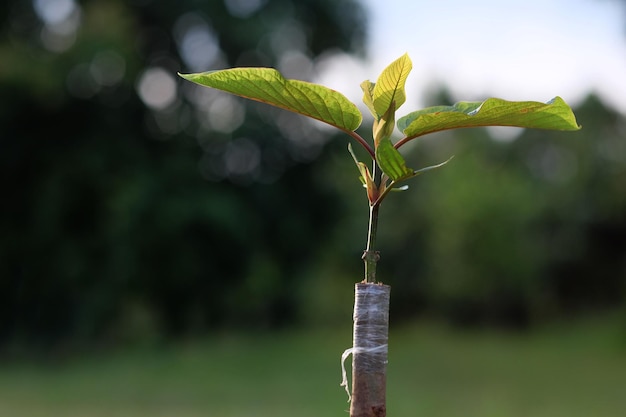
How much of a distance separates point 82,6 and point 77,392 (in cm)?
440

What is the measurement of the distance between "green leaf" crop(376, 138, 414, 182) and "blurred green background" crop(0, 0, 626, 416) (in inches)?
195

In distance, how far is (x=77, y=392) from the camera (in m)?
6.22

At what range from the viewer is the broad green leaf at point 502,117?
0.89 meters

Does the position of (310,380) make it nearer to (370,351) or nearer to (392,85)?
(370,351)

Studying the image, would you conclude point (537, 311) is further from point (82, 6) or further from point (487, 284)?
point (82, 6)

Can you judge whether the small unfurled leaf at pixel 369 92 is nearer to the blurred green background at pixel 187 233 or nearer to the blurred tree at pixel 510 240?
the blurred green background at pixel 187 233

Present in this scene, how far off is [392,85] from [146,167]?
7.73m

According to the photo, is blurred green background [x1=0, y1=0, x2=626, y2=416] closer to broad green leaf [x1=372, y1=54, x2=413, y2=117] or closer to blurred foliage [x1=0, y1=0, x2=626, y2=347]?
blurred foliage [x1=0, y1=0, x2=626, y2=347]

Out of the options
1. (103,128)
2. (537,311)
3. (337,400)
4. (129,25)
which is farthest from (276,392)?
(537,311)

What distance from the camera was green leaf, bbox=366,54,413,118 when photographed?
93cm

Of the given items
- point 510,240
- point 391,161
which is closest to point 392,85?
point 391,161

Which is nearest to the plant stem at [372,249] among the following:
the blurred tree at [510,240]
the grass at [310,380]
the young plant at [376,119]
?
the young plant at [376,119]

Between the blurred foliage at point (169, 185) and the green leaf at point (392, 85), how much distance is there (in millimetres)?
7096

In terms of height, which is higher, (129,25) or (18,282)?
(129,25)
